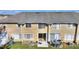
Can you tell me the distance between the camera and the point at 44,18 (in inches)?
111

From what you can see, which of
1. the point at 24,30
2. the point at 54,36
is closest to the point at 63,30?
the point at 54,36

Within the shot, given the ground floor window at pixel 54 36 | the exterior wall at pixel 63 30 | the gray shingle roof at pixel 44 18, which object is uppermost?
the gray shingle roof at pixel 44 18

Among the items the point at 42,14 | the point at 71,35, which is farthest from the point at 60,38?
the point at 42,14

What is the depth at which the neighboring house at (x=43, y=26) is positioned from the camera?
2807 millimetres

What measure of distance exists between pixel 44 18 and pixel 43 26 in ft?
0.32

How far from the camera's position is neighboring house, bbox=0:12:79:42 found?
2807 mm

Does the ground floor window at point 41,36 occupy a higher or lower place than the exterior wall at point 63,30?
lower

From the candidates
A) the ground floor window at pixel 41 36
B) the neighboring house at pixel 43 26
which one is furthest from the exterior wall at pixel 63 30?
the ground floor window at pixel 41 36

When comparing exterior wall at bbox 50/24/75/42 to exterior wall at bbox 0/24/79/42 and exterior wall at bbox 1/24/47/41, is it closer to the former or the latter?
exterior wall at bbox 0/24/79/42

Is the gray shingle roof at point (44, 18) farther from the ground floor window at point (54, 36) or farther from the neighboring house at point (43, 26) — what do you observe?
the ground floor window at point (54, 36)
